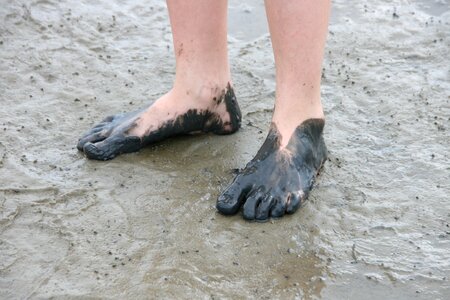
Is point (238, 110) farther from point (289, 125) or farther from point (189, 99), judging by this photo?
point (289, 125)

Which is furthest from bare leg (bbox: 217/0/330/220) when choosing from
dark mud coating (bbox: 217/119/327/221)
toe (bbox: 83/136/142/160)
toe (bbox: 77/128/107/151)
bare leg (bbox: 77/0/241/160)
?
toe (bbox: 77/128/107/151)

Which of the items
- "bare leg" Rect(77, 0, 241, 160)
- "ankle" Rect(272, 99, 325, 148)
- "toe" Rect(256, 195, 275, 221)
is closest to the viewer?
"toe" Rect(256, 195, 275, 221)

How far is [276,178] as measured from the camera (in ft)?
7.72

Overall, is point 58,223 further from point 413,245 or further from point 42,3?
point 42,3

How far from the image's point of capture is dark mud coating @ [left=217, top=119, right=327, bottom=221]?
229cm

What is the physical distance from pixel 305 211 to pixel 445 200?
18.3 inches

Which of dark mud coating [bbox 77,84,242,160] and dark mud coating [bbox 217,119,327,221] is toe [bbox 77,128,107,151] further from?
dark mud coating [bbox 217,119,327,221]

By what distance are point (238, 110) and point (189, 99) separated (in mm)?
205

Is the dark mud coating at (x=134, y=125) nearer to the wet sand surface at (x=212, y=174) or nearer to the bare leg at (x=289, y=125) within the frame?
the wet sand surface at (x=212, y=174)

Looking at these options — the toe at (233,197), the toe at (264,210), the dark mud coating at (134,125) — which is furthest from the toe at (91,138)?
the toe at (264,210)

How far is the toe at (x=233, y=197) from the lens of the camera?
2287 mm

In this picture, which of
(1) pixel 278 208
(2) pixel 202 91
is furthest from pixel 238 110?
(1) pixel 278 208

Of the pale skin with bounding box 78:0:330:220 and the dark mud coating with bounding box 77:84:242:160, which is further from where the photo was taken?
the dark mud coating with bounding box 77:84:242:160

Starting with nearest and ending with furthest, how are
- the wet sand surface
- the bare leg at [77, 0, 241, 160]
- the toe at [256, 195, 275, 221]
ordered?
the wet sand surface, the toe at [256, 195, 275, 221], the bare leg at [77, 0, 241, 160]
